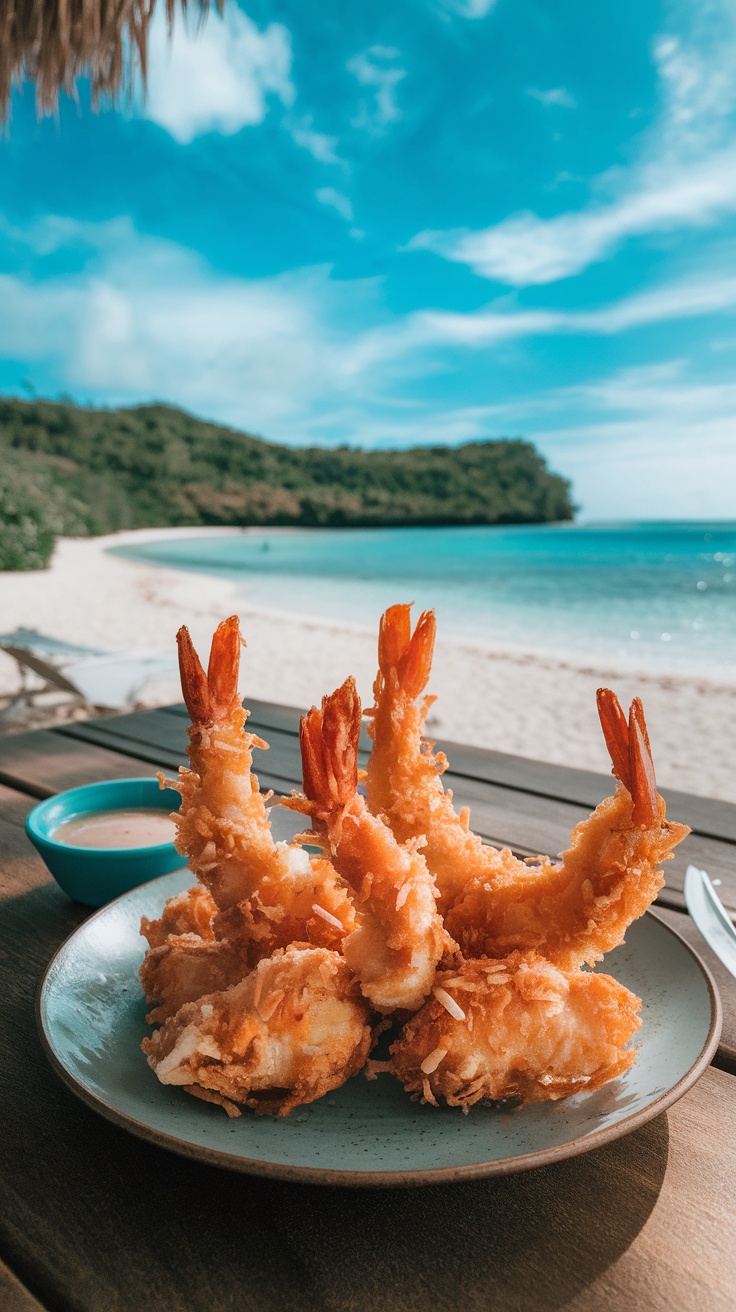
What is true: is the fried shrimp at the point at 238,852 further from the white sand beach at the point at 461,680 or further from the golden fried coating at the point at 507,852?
the white sand beach at the point at 461,680

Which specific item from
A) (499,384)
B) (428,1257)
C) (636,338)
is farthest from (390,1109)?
(499,384)

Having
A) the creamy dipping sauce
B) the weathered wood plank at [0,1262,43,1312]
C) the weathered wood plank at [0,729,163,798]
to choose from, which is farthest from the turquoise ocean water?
the weathered wood plank at [0,1262,43,1312]

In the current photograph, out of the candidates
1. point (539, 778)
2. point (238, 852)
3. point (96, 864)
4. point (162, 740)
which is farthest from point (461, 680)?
point (238, 852)

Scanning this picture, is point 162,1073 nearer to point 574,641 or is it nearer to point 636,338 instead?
point 574,641

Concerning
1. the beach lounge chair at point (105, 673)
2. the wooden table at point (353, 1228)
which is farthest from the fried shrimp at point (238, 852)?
the beach lounge chair at point (105, 673)

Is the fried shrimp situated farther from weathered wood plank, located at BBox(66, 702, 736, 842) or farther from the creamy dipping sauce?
weathered wood plank, located at BBox(66, 702, 736, 842)
